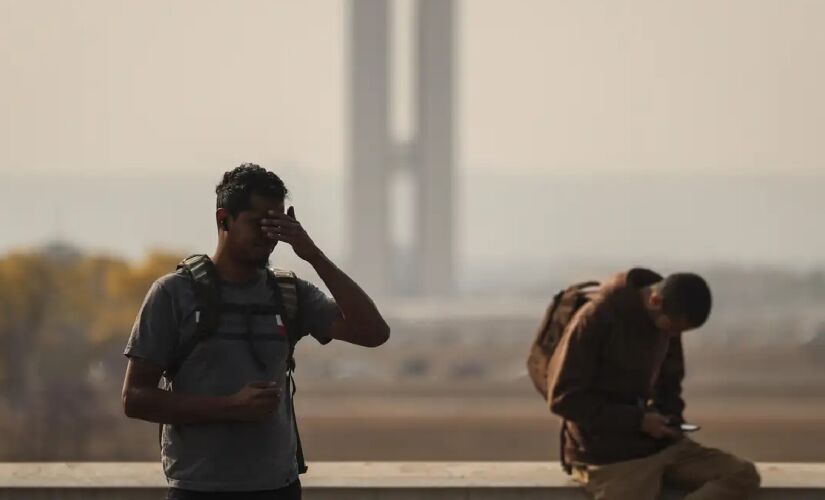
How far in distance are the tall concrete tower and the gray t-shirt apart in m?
83.1

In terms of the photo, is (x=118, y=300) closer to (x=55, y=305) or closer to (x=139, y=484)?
(x=55, y=305)

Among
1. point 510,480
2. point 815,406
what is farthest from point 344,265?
point 510,480

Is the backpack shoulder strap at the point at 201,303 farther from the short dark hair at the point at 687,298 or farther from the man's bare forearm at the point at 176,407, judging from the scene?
the short dark hair at the point at 687,298

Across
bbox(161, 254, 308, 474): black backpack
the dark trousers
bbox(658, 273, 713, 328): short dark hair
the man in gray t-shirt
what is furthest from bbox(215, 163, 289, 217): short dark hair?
bbox(658, 273, 713, 328): short dark hair

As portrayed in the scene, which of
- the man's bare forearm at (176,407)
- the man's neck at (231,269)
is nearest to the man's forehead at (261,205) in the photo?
the man's neck at (231,269)

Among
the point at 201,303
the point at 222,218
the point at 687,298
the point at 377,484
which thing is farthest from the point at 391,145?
the point at 201,303

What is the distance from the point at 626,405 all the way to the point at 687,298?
427 mm

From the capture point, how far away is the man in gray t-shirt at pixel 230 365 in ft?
10.8

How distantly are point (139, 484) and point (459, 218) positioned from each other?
9106cm

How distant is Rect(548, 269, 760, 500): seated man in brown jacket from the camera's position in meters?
4.77

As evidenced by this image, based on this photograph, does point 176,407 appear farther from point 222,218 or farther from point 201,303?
point 222,218

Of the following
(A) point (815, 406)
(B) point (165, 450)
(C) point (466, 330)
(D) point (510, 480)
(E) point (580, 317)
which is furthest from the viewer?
(C) point (466, 330)

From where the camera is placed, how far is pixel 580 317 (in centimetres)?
479

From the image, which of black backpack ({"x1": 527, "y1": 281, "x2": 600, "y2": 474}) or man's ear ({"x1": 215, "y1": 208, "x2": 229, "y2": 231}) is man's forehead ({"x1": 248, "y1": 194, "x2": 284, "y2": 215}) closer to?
man's ear ({"x1": 215, "y1": 208, "x2": 229, "y2": 231})
